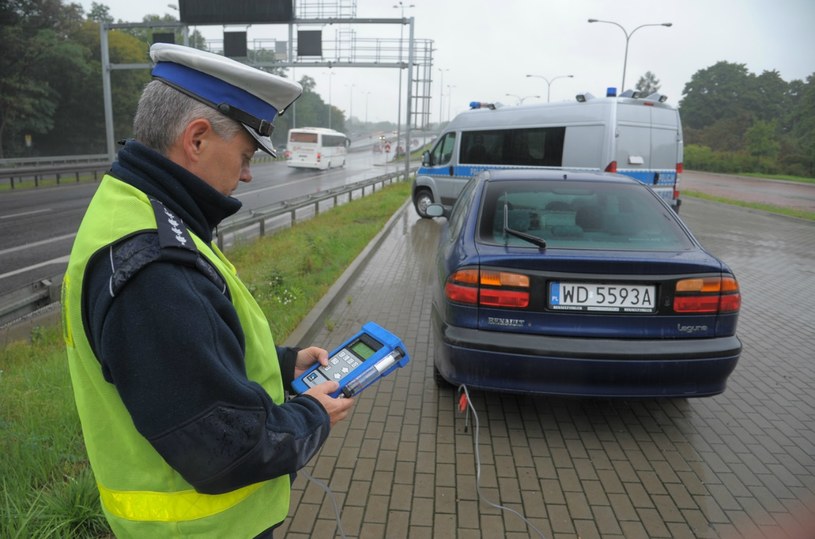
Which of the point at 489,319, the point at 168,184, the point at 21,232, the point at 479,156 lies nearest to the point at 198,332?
the point at 168,184

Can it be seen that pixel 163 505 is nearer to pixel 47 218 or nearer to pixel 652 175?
pixel 652 175

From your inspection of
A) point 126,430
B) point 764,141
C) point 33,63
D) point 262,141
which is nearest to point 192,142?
point 262,141

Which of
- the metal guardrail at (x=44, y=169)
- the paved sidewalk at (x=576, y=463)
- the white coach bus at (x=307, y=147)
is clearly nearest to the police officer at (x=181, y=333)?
the paved sidewalk at (x=576, y=463)

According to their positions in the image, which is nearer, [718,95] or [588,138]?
[588,138]

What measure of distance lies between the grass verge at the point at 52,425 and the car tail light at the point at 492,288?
2.17 meters

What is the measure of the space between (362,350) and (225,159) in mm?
808

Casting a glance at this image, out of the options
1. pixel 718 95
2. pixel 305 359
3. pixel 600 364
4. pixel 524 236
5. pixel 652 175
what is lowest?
pixel 600 364

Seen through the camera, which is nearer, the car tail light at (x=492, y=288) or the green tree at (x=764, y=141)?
the car tail light at (x=492, y=288)

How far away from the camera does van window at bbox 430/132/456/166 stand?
15.2 meters

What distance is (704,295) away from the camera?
11.7 feet

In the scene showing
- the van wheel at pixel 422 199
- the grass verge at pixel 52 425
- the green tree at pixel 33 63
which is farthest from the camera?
the green tree at pixel 33 63

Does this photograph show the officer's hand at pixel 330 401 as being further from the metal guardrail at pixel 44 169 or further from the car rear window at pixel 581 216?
the metal guardrail at pixel 44 169

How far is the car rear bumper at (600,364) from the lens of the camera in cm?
350

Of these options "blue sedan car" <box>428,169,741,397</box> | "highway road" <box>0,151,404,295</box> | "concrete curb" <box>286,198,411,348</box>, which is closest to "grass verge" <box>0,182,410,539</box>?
"concrete curb" <box>286,198,411,348</box>
